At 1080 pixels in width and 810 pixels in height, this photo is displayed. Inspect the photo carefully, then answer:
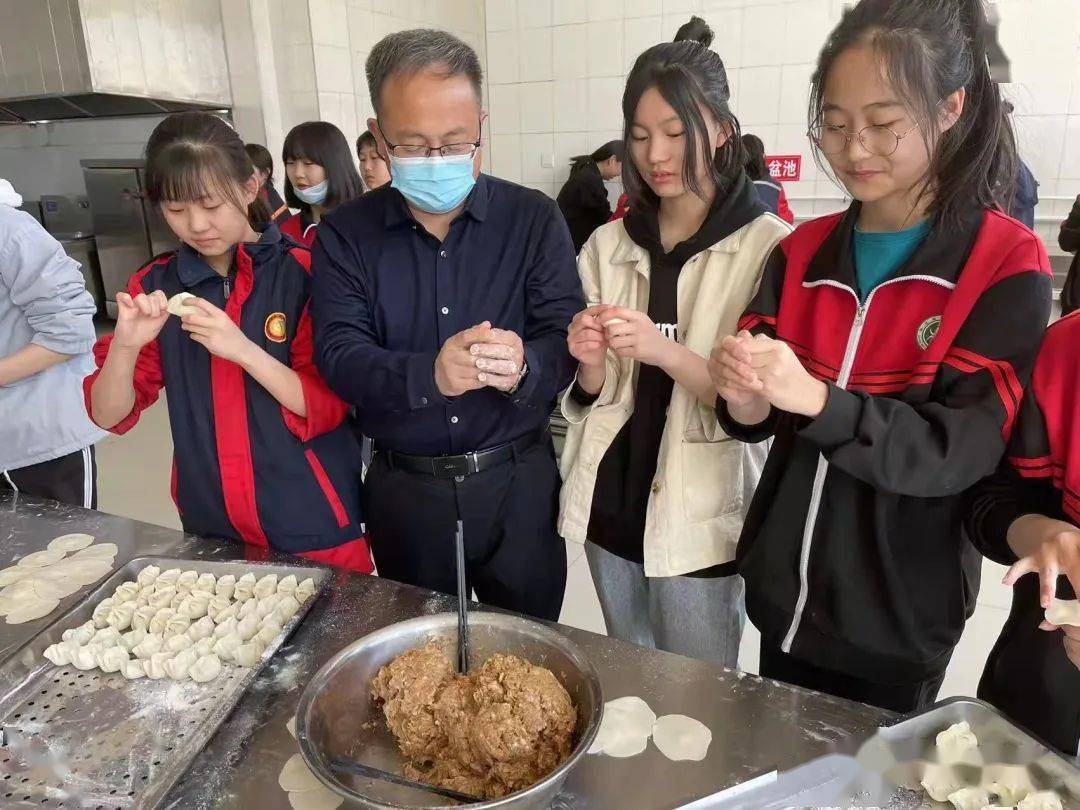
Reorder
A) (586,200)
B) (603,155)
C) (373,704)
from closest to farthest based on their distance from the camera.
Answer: (373,704) → (586,200) → (603,155)

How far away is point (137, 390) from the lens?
1.46 m

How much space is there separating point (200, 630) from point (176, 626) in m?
0.04

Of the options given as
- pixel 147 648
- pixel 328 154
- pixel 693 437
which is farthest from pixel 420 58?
pixel 328 154

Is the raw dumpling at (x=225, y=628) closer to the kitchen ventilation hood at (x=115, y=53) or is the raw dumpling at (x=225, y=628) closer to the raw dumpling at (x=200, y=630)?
the raw dumpling at (x=200, y=630)

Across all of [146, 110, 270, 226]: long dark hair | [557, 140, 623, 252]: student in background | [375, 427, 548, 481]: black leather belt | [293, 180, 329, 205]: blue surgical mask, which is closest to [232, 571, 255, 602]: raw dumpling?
[375, 427, 548, 481]: black leather belt

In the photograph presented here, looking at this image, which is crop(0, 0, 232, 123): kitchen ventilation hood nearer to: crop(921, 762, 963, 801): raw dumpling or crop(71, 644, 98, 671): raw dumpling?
crop(71, 644, 98, 671): raw dumpling

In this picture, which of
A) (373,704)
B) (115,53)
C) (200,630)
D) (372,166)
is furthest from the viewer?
(115,53)

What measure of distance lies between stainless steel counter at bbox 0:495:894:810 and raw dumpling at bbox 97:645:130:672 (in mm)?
122

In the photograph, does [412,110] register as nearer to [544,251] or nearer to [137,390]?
[544,251]

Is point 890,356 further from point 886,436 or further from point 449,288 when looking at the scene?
point 449,288

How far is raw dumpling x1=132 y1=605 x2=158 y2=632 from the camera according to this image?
1.13 metres

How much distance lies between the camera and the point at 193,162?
1.31 m

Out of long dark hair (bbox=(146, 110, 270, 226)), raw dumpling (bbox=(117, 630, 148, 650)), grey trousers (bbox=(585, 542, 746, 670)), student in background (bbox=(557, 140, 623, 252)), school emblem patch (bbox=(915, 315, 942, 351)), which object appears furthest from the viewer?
student in background (bbox=(557, 140, 623, 252))

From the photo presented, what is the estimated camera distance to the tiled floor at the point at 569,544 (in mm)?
2207
